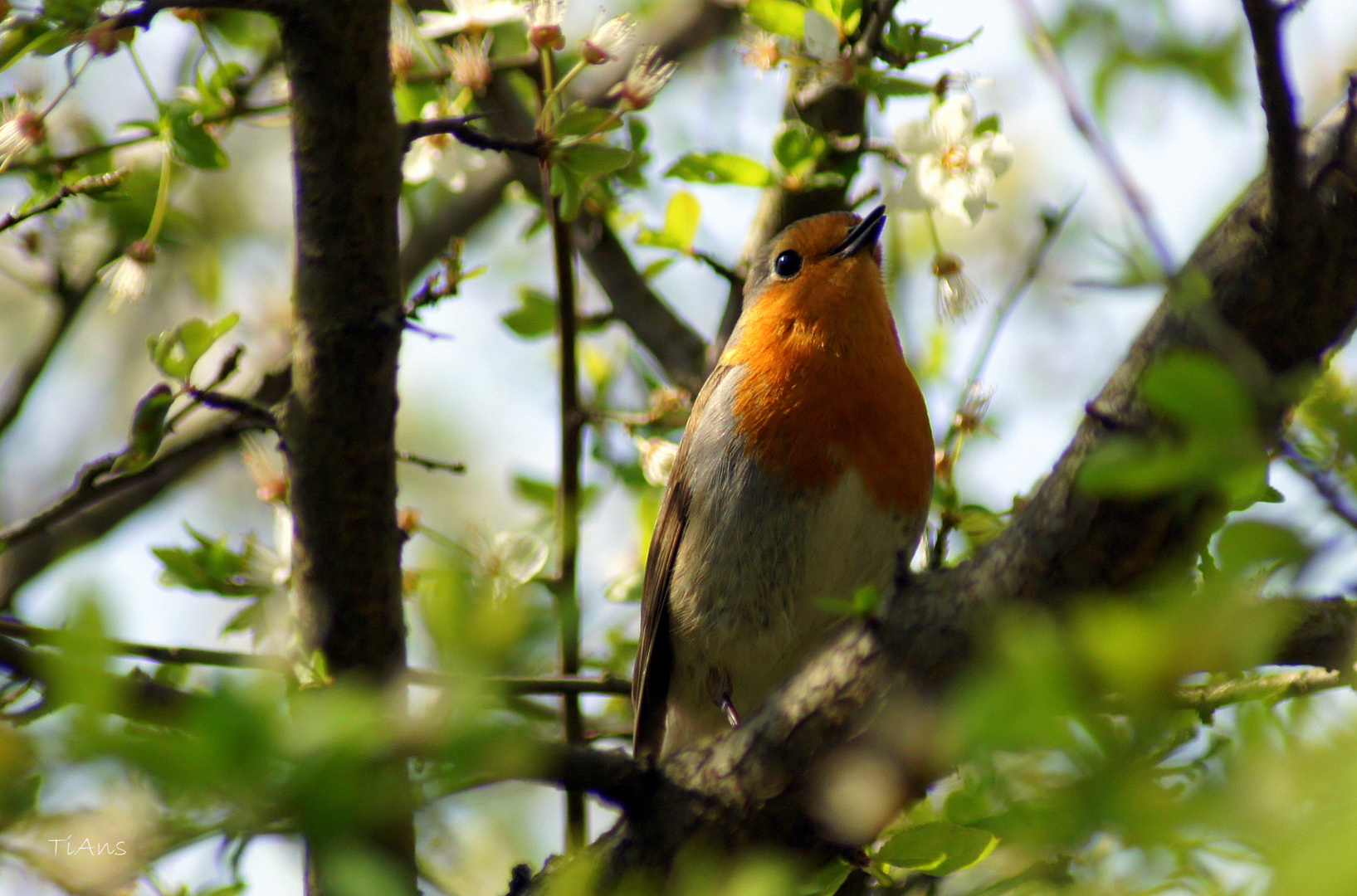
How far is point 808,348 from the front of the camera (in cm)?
438

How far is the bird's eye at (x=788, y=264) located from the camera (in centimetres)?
482

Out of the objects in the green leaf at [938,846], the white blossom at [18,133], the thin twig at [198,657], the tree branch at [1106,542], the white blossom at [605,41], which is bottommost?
the green leaf at [938,846]

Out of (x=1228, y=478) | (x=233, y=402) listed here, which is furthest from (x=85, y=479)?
(x=1228, y=478)

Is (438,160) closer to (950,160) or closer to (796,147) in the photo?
(796,147)

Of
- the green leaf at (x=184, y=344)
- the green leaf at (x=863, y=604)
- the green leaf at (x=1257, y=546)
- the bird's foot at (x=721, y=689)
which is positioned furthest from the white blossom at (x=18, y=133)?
the green leaf at (x=1257, y=546)

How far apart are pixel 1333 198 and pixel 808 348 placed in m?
2.42

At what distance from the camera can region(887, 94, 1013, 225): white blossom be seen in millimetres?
3604

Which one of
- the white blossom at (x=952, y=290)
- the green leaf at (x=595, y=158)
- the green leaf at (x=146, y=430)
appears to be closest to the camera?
the green leaf at (x=146, y=430)

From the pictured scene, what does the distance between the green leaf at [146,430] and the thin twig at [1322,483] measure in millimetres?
2540

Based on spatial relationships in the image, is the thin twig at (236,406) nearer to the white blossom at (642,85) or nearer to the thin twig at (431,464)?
the thin twig at (431,464)

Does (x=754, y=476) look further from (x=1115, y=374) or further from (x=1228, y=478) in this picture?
(x=1228, y=478)

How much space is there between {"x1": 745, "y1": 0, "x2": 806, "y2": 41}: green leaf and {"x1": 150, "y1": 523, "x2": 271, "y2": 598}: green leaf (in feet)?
7.46

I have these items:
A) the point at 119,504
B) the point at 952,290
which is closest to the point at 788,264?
the point at 952,290

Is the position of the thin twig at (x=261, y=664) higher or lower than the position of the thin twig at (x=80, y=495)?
lower
